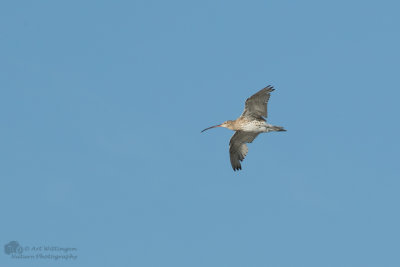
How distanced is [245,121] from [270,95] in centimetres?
231

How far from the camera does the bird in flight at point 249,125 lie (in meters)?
34.5

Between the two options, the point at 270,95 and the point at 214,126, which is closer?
the point at 270,95

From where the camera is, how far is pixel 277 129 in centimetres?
3547

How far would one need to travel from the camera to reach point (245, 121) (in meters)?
36.0

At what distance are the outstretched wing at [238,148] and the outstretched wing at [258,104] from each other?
2.13 meters

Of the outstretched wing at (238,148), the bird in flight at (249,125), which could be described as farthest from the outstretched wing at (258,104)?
the outstretched wing at (238,148)

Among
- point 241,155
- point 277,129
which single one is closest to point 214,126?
point 241,155

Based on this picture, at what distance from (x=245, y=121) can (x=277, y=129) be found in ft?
5.70

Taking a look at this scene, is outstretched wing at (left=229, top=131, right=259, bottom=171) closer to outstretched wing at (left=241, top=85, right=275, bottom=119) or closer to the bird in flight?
the bird in flight

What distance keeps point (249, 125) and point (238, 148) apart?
237 cm

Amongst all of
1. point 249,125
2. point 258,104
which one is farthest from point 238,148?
point 258,104

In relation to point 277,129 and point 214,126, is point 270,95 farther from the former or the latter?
point 214,126

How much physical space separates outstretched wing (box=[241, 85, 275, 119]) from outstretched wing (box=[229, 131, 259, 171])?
2.13 meters

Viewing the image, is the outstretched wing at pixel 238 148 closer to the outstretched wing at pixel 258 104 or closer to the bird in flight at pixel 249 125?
the bird in flight at pixel 249 125
